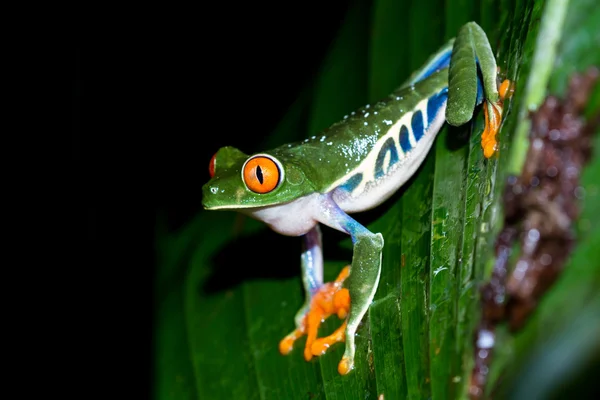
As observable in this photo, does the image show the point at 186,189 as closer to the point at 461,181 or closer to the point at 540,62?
the point at 461,181

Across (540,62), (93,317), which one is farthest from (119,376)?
(540,62)

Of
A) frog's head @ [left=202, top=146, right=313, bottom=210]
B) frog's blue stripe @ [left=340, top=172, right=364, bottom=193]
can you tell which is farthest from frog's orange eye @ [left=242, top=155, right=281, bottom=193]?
frog's blue stripe @ [left=340, top=172, right=364, bottom=193]

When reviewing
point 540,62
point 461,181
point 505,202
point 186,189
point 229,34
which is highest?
point 229,34

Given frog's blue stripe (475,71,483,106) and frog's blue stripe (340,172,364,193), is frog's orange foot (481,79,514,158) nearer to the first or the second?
frog's blue stripe (475,71,483,106)

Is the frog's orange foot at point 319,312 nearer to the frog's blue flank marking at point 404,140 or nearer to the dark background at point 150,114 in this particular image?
the frog's blue flank marking at point 404,140

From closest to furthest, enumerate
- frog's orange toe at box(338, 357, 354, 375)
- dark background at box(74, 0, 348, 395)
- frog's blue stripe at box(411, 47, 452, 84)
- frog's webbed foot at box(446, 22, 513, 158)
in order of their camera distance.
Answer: frog's orange toe at box(338, 357, 354, 375)
frog's webbed foot at box(446, 22, 513, 158)
frog's blue stripe at box(411, 47, 452, 84)
dark background at box(74, 0, 348, 395)

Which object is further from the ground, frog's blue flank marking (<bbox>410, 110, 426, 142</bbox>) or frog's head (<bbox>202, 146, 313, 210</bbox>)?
frog's blue flank marking (<bbox>410, 110, 426, 142</bbox>)

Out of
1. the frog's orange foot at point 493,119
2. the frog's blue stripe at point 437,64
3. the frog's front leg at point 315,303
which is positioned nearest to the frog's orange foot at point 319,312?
the frog's front leg at point 315,303
